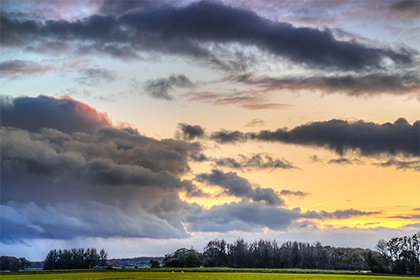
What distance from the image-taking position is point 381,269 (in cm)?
19488

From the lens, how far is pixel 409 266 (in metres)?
193

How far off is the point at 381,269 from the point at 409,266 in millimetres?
11308
